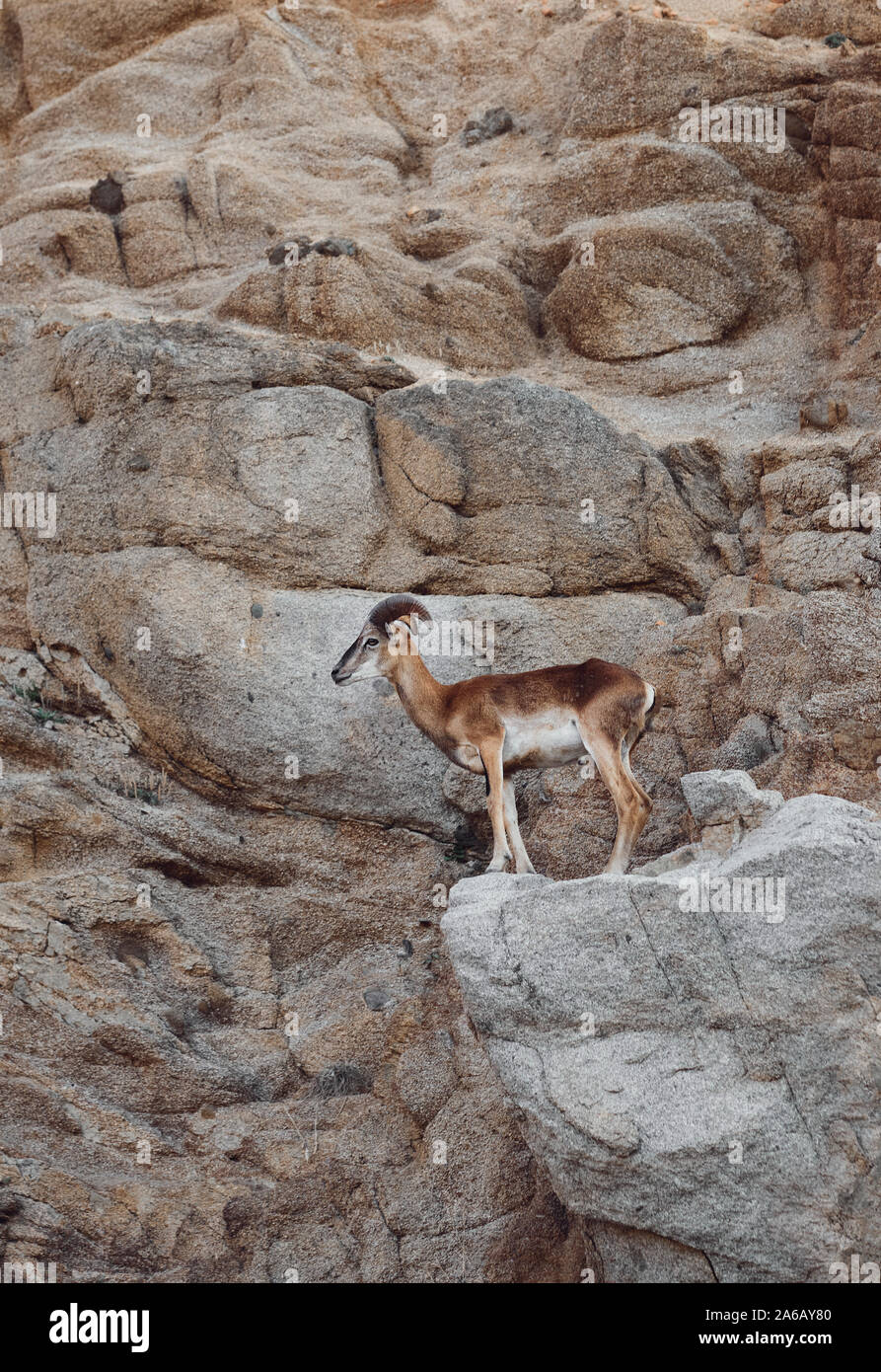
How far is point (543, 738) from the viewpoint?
39.5ft

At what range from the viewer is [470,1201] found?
11242mm

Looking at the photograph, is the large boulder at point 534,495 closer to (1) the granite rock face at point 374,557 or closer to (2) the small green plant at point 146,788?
(1) the granite rock face at point 374,557

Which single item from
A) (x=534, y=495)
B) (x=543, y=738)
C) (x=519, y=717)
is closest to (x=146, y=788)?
(x=519, y=717)

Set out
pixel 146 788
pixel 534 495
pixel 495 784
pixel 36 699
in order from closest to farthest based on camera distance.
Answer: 1. pixel 495 784
2. pixel 146 788
3. pixel 36 699
4. pixel 534 495

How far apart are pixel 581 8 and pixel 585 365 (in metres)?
8.39

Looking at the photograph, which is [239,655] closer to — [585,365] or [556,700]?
[556,700]

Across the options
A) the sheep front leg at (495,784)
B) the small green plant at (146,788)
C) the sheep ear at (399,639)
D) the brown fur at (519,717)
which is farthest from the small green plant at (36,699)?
the sheep front leg at (495,784)

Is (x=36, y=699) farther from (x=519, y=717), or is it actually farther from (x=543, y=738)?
(x=543, y=738)

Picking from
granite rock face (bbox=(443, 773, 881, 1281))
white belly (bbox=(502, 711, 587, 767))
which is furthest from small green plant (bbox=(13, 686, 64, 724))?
granite rock face (bbox=(443, 773, 881, 1281))

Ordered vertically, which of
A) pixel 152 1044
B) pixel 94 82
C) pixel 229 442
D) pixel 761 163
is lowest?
pixel 152 1044

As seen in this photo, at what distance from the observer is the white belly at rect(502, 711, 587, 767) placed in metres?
12.0

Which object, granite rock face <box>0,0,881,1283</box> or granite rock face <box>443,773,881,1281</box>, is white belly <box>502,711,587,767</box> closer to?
granite rock face <box>0,0,881,1283</box>

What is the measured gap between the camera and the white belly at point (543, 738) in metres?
12.0
